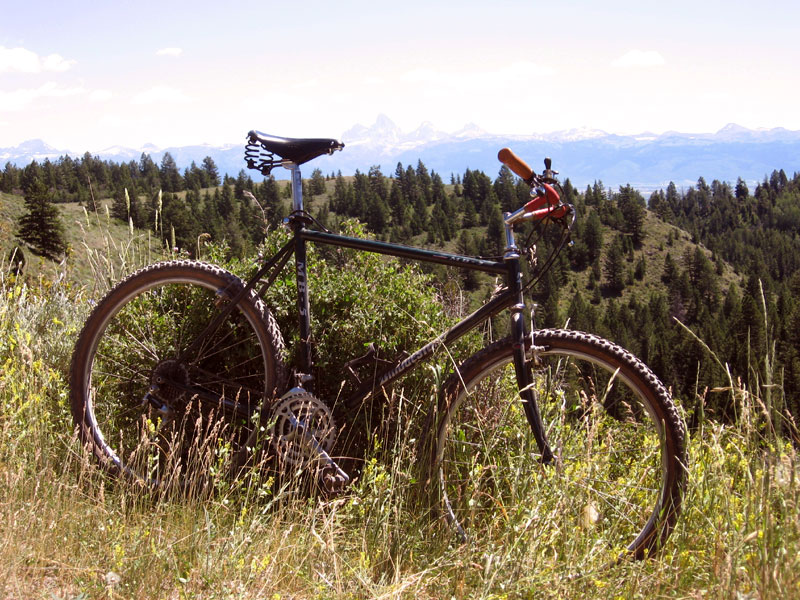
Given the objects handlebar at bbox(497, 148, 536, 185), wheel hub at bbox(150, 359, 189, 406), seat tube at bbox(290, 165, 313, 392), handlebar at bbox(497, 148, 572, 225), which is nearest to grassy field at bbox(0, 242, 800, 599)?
wheel hub at bbox(150, 359, 189, 406)

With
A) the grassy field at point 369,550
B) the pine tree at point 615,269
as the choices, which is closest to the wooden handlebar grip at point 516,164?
the grassy field at point 369,550

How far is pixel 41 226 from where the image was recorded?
2299 inches

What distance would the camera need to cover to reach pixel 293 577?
217 cm

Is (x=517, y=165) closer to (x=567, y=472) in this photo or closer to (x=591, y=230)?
(x=567, y=472)

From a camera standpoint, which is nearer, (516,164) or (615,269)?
(516,164)

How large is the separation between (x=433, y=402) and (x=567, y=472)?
744 mm

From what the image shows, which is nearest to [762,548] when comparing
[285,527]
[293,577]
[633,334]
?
[293,577]

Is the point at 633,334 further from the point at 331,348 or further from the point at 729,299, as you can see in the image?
the point at 331,348

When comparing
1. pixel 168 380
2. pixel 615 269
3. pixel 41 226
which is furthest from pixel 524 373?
pixel 615 269

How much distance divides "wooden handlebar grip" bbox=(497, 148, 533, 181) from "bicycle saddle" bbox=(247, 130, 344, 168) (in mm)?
816

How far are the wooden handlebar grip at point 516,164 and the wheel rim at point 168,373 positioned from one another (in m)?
1.31

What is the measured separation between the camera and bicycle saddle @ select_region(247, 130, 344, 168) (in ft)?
9.62

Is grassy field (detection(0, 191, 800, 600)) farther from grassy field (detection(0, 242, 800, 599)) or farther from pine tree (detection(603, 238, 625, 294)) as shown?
pine tree (detection(603, 238, 625, 294))

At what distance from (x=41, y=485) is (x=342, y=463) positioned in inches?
52.2
